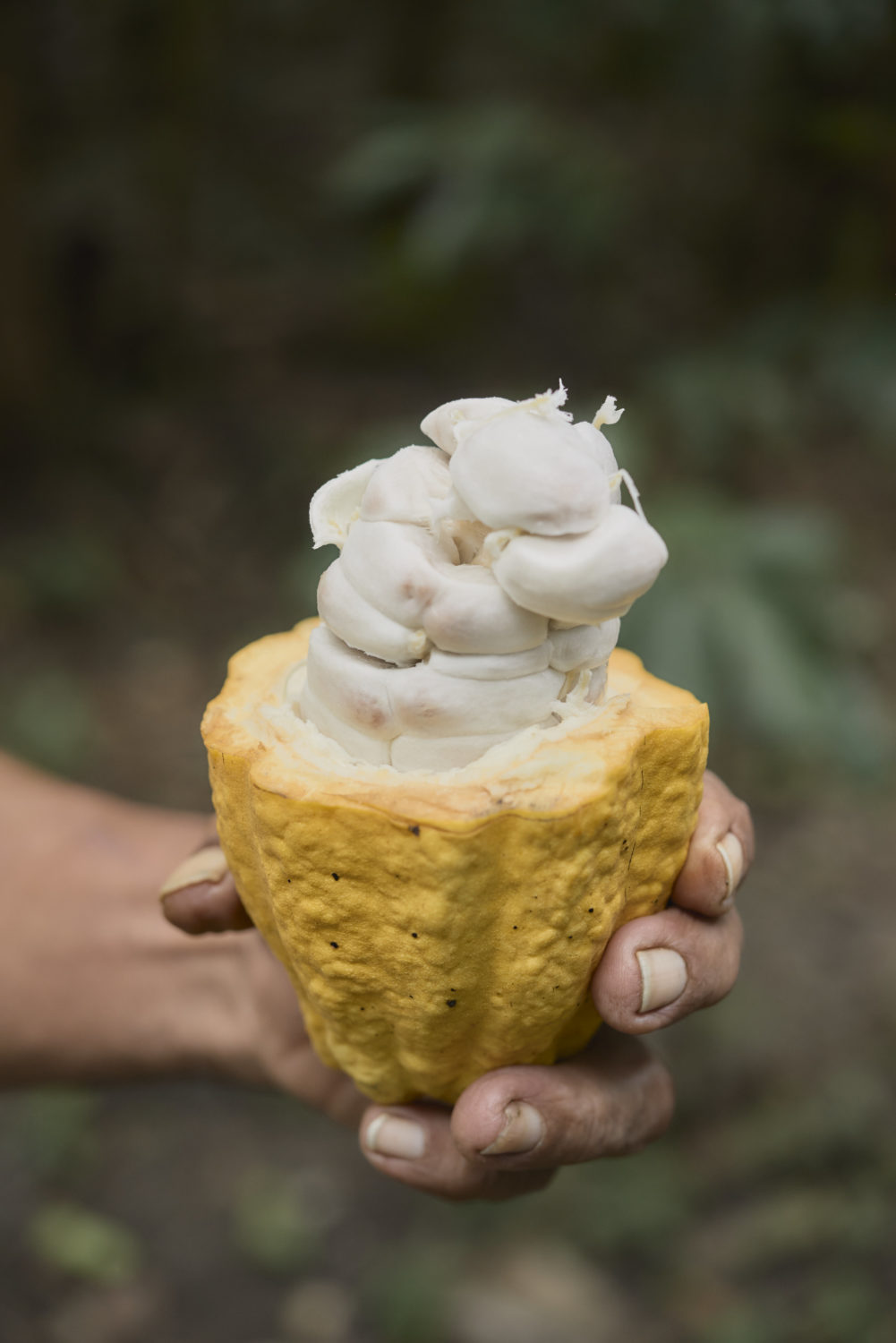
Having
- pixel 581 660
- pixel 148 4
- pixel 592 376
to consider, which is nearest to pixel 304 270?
pixel 148 4

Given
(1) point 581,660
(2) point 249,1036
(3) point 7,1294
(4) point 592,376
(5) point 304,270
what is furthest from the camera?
(5) point 304,270

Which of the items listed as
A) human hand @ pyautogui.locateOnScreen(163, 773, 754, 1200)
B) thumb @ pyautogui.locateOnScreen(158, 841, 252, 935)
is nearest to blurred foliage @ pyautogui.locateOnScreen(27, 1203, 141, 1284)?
human hand @ pyautogui.locateOnScreen(163, 773, 754, 1200)

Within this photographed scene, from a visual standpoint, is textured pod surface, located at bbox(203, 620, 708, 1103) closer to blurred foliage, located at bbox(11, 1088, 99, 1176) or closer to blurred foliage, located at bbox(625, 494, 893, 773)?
blurred foliage, located at bbox(625, 494, 893, 773)

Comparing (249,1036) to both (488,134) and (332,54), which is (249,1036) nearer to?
(488,134)

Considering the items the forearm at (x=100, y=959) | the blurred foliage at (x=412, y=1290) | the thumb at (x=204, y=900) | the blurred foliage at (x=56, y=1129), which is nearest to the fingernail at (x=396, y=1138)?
the thumb at (x=204, y=900)

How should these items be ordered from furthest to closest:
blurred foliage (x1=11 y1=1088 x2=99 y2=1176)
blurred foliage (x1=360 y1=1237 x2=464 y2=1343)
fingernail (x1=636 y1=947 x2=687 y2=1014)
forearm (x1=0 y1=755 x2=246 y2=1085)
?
1. blurred foliage (x1=11 y1=1088 x2=99 y2=1176)
2. blurred foliage (x1=360 y1=1237 x2=464 y2=1343)
3. forearm (x1=0 y1=755 x2=246 y2=1085)
4. fingernail (x1=636 y1=947 x2=687 y2=1014)

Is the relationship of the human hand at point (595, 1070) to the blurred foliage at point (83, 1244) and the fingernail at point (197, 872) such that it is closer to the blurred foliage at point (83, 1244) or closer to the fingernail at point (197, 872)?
the fingernail at point (197, 872)
